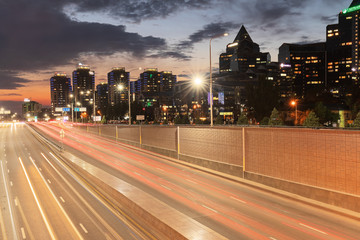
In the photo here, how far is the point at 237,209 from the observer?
1705 centimetres

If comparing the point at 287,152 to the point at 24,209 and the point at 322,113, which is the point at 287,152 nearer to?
the point at 24,209

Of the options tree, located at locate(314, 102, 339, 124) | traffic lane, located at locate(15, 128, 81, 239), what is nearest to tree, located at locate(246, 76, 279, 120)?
tree, located at locate(314, 102, 339, 124)

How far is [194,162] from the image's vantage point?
3181 cm

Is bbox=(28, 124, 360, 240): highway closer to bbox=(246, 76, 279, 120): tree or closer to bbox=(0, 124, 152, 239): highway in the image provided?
bbox=(0, 124, 152, 239): highway

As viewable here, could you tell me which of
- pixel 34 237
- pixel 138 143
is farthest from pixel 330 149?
pixel 138 143

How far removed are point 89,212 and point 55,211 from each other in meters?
2.12

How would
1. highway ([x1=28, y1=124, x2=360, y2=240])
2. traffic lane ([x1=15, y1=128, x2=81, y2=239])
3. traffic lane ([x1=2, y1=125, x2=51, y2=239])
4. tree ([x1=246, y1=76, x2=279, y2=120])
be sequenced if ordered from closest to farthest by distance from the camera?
highway ([x1=28, y1=124, x2=360, y2=240])
traffic lane ([x1=15, y1=128, x2=81, y2=239])
traffic lane ([x1=2, y1=125, x2=51, y2=239])
tree ([x1=246, y1=76, x2=279, y2=120])

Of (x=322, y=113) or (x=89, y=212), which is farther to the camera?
(x=322, y=113)

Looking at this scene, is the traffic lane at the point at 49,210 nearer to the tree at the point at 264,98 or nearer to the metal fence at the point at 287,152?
the metal fence at the point at 287,152

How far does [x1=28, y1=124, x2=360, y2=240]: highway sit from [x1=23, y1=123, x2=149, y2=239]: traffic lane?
348 cm

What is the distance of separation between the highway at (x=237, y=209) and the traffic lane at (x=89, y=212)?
11.4ft

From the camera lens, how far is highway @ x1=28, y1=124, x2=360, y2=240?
44.9ft

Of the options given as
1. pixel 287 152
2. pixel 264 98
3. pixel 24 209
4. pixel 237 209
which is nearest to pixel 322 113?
pixel 264 98

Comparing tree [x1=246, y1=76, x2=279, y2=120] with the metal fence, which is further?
tree [x1=246, y1=76, x2=279, y2=120]
